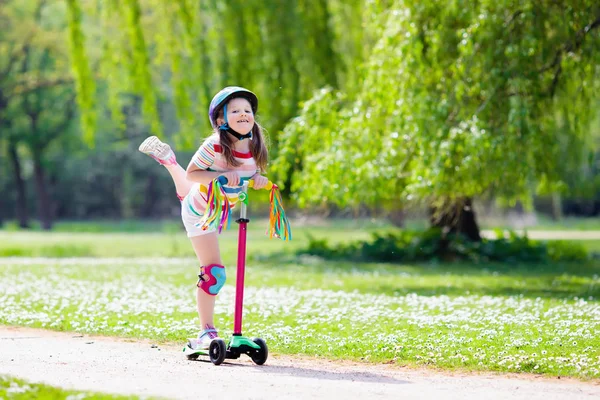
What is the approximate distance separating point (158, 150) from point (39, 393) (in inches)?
103

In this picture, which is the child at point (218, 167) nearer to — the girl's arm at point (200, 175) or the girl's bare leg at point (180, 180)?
the girl's arm at point (200, 175)

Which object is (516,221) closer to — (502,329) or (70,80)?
(70,80)

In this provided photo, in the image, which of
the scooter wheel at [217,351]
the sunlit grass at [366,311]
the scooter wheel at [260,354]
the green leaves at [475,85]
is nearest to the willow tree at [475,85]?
the green leaves at [475,85]

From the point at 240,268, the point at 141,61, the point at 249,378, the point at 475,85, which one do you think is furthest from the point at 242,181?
the point at 141,61

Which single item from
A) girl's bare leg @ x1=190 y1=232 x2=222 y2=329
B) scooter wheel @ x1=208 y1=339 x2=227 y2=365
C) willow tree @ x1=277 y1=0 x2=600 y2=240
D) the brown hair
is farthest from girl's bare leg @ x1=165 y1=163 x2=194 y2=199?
willow tree @ x1=277 y1=0 x2=600 y2=240

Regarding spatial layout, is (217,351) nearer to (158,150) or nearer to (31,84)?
(158,150)

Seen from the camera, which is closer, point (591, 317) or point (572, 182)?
point (591, 317)

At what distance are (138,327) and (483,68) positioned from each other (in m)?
6.23

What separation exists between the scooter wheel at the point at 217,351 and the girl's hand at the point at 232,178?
1.18 metres

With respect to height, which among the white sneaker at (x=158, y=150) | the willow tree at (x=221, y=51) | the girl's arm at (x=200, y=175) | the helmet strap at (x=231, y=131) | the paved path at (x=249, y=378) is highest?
the willow tree at (x=221, y=51)

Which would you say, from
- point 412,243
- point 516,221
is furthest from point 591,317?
point 516,221

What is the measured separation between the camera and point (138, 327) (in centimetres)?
927

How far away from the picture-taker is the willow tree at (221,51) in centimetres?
1975

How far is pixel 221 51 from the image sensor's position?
65.8 ft
